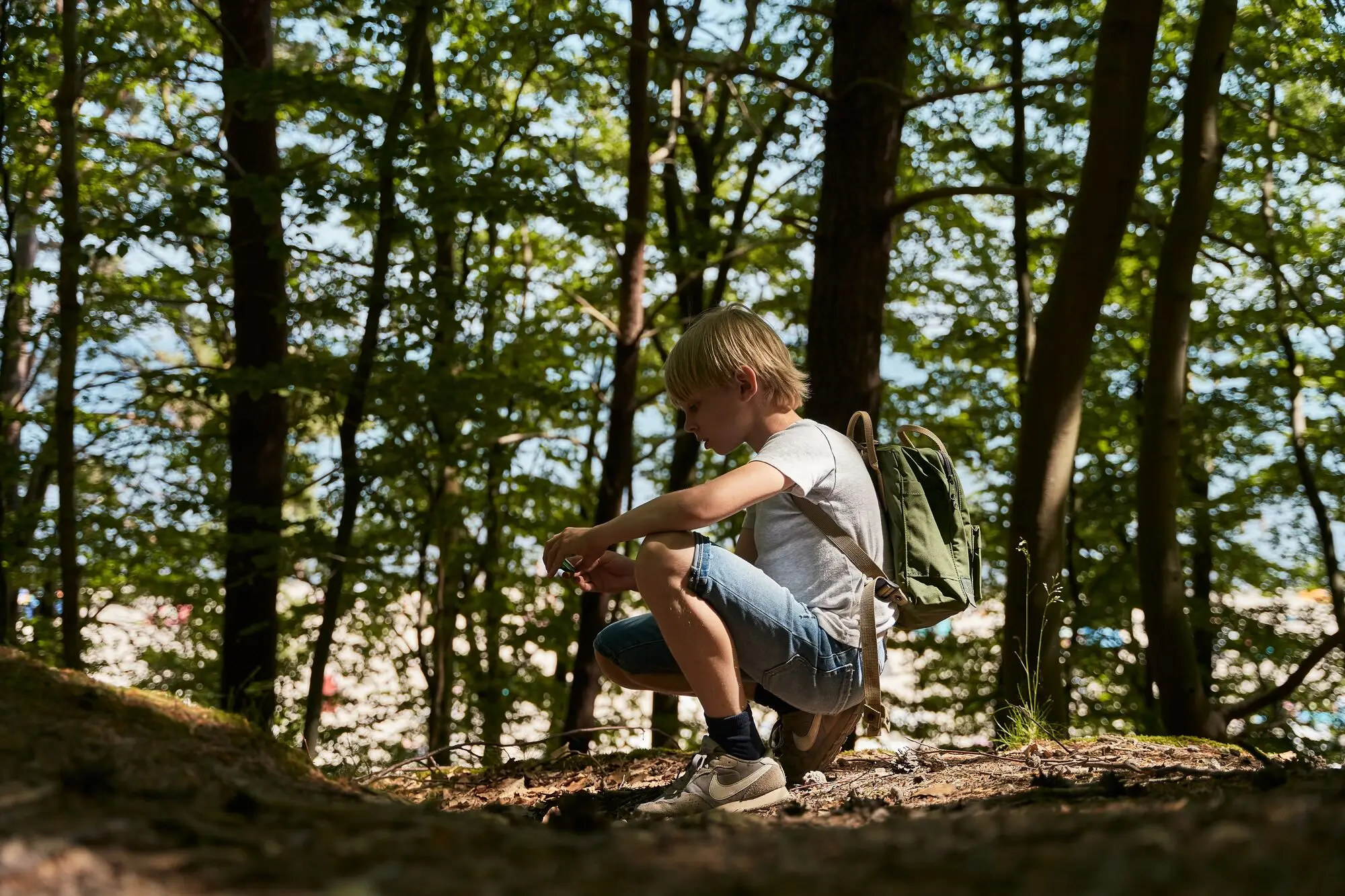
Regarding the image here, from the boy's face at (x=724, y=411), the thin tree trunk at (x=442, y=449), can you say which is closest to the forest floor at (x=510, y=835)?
the boy's face at (x=724, y=411)

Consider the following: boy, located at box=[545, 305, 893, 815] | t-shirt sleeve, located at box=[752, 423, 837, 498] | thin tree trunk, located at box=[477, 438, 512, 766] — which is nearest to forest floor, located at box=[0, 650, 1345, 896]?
boy, located at box=[545, 305, 893, 815]

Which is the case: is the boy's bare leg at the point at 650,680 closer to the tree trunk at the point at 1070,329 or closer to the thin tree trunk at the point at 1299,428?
the tree trunk at the point at 1070,329

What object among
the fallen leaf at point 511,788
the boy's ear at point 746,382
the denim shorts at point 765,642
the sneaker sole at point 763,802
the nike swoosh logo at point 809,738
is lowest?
the fallen leaf at point 511,788

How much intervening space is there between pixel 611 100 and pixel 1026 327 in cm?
488

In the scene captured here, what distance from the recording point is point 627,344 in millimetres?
7539

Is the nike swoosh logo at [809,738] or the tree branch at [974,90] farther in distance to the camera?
the tree branch at [974,90]

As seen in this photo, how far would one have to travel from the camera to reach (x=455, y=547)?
9688 mm

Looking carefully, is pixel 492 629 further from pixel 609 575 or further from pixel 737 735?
pixel 737 735

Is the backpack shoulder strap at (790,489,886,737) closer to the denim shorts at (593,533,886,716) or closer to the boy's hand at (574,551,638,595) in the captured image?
the denim shorts at (593,533,886,716)

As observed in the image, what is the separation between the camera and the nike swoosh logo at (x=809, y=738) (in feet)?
11.1

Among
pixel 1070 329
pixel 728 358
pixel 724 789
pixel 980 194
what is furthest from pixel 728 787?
pixel 980 194

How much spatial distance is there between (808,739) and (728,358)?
125 cm

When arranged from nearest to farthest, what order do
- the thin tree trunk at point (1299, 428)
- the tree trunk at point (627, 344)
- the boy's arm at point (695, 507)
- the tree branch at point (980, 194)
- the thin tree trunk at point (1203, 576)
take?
the boy's arm at point (695, 507)
the tree branch at point (980, 194)
the tree trunk at point (627, 344)
the thin tree trunk at point (1299, 428)
the thin tree trunk at point (1203, 576)

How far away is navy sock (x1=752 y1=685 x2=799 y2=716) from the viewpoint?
333 centimetres
